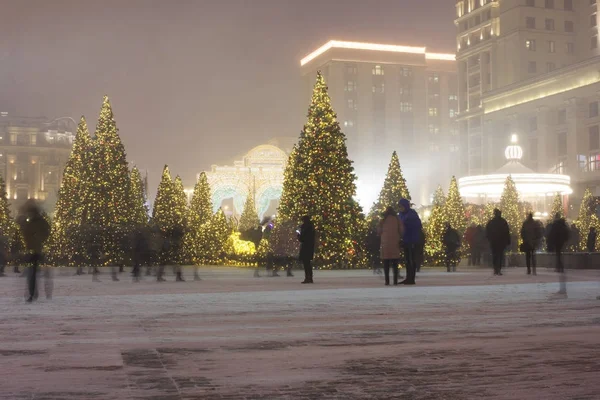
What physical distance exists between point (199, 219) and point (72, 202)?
1402 cm

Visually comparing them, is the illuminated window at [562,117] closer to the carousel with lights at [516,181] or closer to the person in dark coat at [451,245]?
the carousel with lights at [516,181]

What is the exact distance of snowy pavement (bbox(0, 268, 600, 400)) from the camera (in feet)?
19.1

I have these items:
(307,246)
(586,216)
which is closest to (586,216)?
(586,216)

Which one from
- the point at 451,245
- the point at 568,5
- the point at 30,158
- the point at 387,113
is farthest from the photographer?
the point at 387,113

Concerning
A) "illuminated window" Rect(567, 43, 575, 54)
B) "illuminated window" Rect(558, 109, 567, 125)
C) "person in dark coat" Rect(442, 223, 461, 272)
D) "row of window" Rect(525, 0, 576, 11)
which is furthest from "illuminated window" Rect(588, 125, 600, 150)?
"person in dark coat" Rect(442, 223, 461, 272)

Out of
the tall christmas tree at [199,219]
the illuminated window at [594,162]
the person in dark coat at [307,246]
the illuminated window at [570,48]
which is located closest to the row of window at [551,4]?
the illuminated window at [570,48]

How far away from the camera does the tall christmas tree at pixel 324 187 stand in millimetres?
32062

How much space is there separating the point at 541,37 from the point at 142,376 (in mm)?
113015

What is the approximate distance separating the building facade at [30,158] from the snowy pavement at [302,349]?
116m

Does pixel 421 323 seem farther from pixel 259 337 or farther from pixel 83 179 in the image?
pixel 83 179

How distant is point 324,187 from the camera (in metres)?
32.1

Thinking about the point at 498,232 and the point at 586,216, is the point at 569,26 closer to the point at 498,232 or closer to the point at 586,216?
the point at 586,216

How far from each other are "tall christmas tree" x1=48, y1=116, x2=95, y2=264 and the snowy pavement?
A: 2479 centimetres

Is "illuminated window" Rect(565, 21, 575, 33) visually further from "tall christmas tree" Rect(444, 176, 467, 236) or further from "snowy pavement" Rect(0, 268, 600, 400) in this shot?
"snowy pavement" Rect(0, 268, 600, 400)
